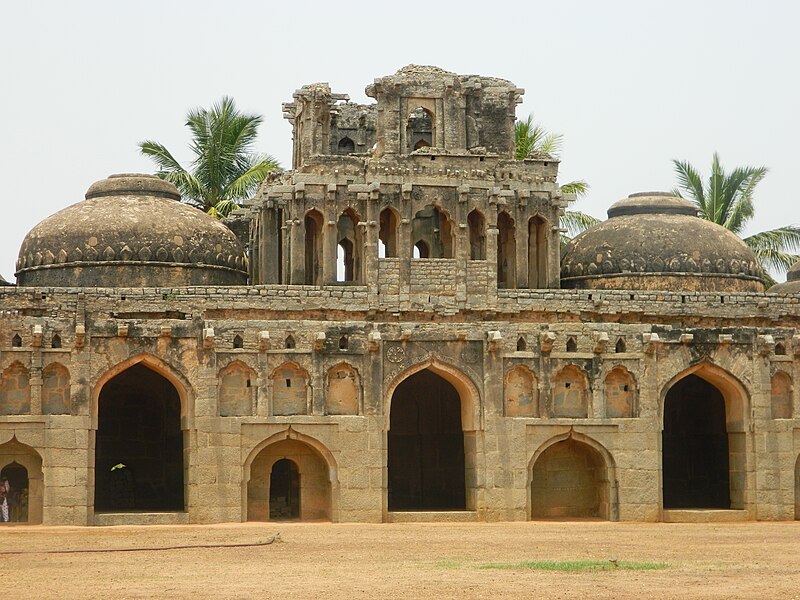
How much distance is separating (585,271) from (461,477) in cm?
662

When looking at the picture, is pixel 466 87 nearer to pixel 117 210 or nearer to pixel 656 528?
pixel 117 210

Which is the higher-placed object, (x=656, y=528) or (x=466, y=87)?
(x=466, y=87)

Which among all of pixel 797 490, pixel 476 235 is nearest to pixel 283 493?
pixel 476 235

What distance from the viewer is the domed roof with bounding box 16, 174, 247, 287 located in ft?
139

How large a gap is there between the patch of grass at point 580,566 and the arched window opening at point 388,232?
1781 centimetres

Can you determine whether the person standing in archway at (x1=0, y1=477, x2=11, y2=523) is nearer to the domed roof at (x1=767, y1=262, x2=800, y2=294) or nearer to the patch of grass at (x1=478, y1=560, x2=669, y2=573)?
the patch of grass at (x1=478, y1=560, x2=669, y2=573)

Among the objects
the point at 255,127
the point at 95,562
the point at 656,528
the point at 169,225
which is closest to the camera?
the point at 95,562

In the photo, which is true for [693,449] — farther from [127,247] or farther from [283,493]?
[127,247]

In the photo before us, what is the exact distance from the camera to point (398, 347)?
37.4 m

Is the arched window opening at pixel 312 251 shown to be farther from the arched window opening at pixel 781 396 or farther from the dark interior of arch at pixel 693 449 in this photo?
the arched window opening at pixel 781 396

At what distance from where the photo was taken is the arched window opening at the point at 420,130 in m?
46.8

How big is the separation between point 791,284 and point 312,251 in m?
13.7

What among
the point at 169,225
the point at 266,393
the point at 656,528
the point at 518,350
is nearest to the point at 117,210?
the point at 169,225

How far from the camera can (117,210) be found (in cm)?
4325
